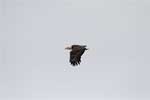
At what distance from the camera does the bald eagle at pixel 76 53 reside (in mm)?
72331

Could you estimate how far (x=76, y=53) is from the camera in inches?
2862

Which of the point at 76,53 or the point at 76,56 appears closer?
the point at 76,53

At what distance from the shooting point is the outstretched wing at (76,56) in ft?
238

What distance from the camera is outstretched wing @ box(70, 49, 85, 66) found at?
7250 cm

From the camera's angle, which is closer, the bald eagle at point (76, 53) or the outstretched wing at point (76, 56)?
the bald eagle at point (76, 53)

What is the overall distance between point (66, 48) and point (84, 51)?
5.94ft

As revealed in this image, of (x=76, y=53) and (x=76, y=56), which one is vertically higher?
(x=76, y=53)

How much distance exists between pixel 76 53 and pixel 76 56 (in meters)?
0.32

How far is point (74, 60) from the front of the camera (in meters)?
73.0

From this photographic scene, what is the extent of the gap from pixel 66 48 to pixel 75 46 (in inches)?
36.1

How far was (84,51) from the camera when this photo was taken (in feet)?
237

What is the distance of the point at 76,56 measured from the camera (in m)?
72.8

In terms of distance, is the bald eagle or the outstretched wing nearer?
the bald eagle

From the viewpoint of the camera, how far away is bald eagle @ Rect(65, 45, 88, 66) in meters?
72.3
